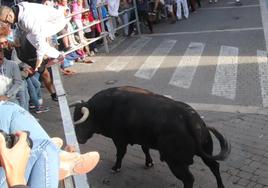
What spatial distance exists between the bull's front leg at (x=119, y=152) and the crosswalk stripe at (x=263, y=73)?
9.34ft

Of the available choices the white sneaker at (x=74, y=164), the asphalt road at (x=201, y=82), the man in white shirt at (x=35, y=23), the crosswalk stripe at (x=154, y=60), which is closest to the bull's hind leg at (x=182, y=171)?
the asphalt road at (x=201, y=82)

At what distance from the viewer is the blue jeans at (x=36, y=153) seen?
2.59 meters

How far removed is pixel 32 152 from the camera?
2.61m

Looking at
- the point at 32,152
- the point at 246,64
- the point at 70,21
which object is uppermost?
the point at 32,152

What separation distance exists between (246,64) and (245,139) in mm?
3612

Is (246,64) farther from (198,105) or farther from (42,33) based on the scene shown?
(42,33)

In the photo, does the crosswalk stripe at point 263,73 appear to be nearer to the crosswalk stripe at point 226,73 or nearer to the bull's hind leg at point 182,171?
the crosswalk stripe at point 226,73

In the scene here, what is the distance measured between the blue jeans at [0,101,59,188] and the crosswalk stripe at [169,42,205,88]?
20.4 ft

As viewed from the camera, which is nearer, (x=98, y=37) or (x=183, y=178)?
(x=183, y=178)

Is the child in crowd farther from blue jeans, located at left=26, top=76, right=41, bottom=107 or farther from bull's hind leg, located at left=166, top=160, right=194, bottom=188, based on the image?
bull's hind leg, located at left=166, top=160, right=194, bottom=188

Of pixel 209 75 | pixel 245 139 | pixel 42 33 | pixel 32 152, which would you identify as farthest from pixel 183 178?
pixel 209 75

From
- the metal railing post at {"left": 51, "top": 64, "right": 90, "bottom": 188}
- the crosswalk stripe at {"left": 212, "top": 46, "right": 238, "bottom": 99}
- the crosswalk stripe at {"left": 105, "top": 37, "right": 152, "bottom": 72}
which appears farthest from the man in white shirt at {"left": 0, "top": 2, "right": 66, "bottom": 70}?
the crosswalk stripe at {"left": 212, "top": 46, "right": 238, "bottom": 99}

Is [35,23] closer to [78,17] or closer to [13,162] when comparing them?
[78,17]

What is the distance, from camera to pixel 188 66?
10148 mm
